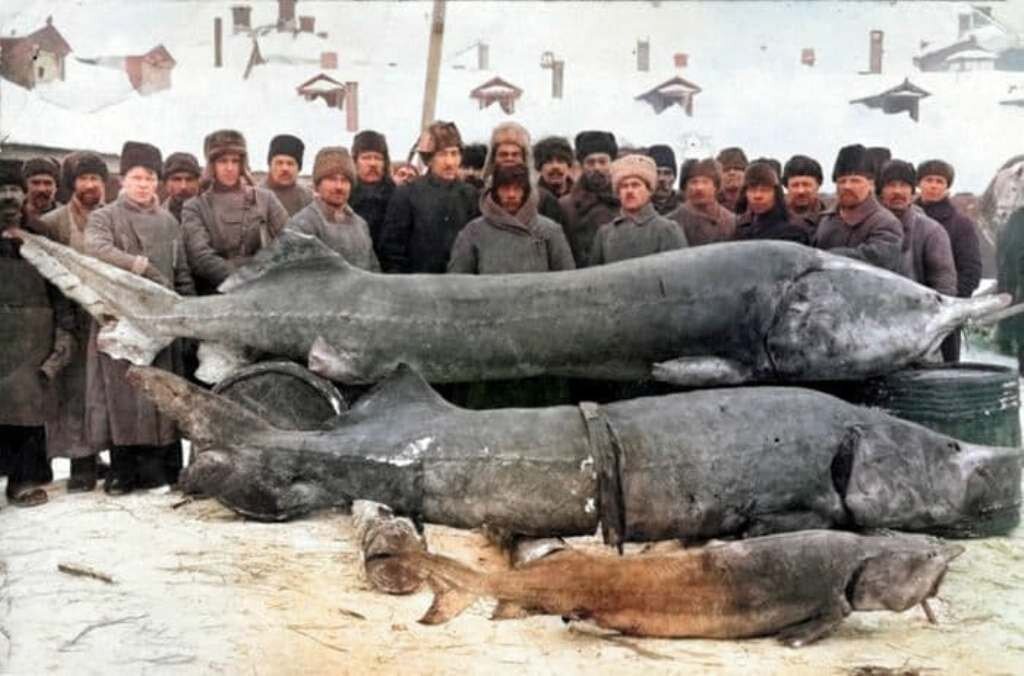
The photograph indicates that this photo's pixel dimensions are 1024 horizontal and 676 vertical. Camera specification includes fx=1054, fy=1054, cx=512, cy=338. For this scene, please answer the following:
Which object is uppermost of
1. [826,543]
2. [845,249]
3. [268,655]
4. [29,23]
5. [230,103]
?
[29,23]

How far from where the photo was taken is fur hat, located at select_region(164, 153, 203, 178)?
16.4 feet

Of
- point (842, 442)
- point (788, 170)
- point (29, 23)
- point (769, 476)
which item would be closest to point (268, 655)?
point (769, 476)

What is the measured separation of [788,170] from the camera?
5.07 meters

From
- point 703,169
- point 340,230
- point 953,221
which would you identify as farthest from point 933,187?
point 340,230

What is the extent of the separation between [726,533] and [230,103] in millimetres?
2936

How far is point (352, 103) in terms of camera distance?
492cm

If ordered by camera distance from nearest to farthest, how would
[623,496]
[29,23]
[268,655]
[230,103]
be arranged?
[268,655] → [623,496] → [29,23] → [230,103]

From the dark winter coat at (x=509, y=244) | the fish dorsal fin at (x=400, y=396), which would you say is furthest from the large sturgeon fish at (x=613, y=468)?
the dark winter coat at (x=509, y=244)

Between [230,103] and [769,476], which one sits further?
[230,103]

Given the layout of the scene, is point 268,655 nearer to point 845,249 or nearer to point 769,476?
point 769,476

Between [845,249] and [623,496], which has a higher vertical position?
[845,249]

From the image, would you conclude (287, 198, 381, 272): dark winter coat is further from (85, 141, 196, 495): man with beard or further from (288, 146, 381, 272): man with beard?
(85, 141, 196, 495): man with beard

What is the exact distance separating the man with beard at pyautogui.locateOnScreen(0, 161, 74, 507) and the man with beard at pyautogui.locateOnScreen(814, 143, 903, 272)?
3.74 meters

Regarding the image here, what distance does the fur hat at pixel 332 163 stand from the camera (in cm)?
507
